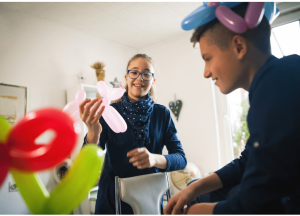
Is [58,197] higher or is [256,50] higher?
[256,50]

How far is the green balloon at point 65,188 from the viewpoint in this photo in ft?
1.40

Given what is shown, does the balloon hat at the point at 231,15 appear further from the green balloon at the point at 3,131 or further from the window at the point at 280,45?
the window at the point at 280,45

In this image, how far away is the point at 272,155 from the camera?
1.48 feet

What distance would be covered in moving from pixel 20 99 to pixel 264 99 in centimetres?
241

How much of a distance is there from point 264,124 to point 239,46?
0.26m

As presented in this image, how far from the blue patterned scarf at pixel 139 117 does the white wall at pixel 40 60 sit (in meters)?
1.59

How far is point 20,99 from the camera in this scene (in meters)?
2.20

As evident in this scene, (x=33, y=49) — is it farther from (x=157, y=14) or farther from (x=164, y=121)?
(x=164, y=121)

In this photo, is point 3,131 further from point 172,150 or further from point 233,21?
point 172,150

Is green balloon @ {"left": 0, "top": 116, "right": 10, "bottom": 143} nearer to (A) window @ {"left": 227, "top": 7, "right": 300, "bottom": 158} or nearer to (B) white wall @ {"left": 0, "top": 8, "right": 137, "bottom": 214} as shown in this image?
(B) white wall @ {"left": 0, "top": 8, "right": 137, "bottom": 214}

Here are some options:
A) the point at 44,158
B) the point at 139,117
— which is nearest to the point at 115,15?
the point at 139,117

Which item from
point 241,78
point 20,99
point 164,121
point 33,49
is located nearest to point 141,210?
point 164,121

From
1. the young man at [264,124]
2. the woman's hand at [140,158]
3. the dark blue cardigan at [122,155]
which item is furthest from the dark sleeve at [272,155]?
the dark blue cardigan at [122,155]

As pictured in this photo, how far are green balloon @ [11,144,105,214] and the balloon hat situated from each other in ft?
1.57
